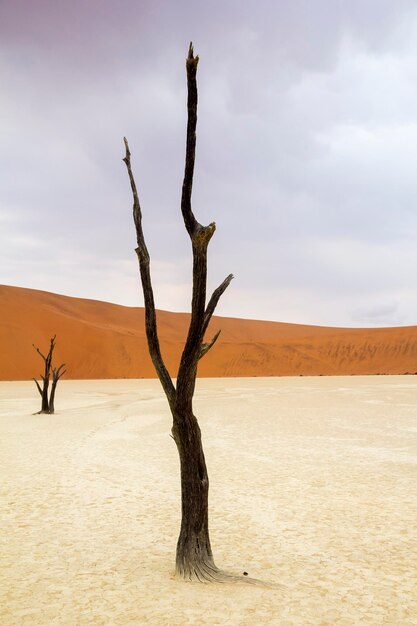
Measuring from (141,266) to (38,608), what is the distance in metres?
3.11

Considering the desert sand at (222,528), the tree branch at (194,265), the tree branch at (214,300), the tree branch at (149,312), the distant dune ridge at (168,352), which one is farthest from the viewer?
the distant dune ridge at (168,352)

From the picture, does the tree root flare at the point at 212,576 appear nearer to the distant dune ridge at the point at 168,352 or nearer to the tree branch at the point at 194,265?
the tree branch at the point at 194,265

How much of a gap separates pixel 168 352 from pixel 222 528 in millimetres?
58759

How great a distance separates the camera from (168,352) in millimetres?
65250

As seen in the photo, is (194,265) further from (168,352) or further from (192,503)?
(168,352)

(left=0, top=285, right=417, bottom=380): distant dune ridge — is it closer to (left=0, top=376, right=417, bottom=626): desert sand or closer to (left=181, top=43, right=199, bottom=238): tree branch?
(left=0, top=376, right=417, bottom=626): desert sand

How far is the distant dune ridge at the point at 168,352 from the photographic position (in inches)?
2199

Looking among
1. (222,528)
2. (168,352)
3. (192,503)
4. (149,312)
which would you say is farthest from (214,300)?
(168,352)

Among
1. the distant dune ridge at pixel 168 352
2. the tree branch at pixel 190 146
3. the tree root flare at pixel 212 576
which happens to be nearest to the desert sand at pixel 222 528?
the tree root flare at pixel 212 576

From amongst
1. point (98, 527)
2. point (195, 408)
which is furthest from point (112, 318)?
point (98, 527)

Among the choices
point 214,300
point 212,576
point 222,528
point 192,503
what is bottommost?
point 222,528

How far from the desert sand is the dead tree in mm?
320

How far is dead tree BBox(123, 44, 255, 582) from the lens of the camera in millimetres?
4844

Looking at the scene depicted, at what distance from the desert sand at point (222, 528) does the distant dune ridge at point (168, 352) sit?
136ft
